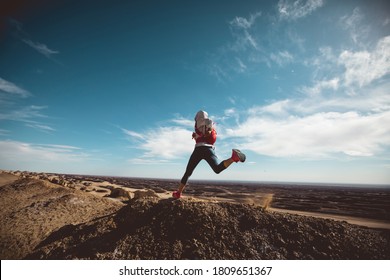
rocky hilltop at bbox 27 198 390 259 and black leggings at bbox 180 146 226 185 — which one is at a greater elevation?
black leggings at bbox 180 146 226 185

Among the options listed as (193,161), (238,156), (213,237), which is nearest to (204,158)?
(193,161)

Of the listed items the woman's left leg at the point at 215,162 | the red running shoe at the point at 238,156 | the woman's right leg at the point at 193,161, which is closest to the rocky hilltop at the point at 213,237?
the woman's right leg at the point at 193,161

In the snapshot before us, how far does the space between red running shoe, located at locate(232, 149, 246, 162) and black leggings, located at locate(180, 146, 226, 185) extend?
0.29 m

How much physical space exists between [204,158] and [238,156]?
81cm

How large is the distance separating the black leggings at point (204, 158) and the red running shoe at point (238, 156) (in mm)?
286

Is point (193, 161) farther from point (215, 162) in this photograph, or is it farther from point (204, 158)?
point (215, 162)

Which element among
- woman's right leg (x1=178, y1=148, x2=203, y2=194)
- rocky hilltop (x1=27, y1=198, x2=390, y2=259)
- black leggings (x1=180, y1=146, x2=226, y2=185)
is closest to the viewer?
rocky hilltop (x1=27, y1=198, x2=390, y2=259)

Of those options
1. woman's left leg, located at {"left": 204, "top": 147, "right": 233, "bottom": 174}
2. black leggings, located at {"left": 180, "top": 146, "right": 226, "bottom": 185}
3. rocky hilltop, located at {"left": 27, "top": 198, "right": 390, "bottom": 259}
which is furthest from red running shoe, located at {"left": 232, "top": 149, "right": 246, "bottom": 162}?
rocky hilltop, located at {"left": 27, "top": 198, "right": 390, "bottom": 259}

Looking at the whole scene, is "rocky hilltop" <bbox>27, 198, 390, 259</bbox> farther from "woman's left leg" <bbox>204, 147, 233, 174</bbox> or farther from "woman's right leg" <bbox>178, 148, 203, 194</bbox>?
"woman's left leg" <bbox>204, 147, 233, 174</bbox>

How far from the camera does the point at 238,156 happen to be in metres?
4.24

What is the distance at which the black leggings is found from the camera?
14.7 feet

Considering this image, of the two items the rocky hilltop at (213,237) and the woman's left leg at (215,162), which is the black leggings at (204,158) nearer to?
the woman's left leg at (215,162)

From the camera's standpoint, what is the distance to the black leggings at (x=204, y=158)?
449 cm
